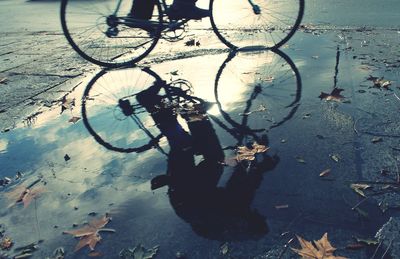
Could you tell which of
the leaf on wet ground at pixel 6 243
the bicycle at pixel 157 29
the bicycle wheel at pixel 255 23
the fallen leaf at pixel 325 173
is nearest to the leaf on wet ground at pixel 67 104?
the bicycle at pixel 157 29

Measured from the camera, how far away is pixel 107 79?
4426 mm

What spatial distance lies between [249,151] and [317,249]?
1.04 metres

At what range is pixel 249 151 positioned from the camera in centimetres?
275

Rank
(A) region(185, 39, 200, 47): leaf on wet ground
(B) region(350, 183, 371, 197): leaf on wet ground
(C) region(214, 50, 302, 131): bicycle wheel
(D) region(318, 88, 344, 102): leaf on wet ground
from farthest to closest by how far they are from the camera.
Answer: (A) region(185, 39, 200, 47): leaf on wet ground → (D) region(318, 88, 344, 102): leaf on wet ground → (C) region(214, 50, 302, 131): bicycle wheel → (B) region(350, 183, 371, 197): leaf on wet ground

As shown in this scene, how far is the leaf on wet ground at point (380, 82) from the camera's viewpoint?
3640 millimetres

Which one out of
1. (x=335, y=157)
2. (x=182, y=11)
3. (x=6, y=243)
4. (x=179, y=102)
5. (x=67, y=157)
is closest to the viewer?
(x=6, y=243)

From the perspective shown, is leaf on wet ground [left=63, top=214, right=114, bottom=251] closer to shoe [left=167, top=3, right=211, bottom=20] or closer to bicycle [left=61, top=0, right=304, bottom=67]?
bicycle [left=61, top=0, right=304, bottom=67]

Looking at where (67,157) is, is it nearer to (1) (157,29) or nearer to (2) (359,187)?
(2) (359,187)

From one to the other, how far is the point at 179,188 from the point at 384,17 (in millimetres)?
5785

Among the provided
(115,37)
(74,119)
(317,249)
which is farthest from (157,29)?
(317,249)

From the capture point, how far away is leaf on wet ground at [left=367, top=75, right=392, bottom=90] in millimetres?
3640

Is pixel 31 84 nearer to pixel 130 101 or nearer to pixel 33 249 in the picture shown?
pixel 130 101

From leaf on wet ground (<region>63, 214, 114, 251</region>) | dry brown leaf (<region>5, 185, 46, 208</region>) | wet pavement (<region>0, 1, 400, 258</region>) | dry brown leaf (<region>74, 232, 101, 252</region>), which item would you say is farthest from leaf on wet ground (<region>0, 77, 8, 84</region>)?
dry brown leaf (<region>74, 232, 101, 252</region>)

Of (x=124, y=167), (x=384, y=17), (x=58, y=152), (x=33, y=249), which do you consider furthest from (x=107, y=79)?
(x=384, y=17)
